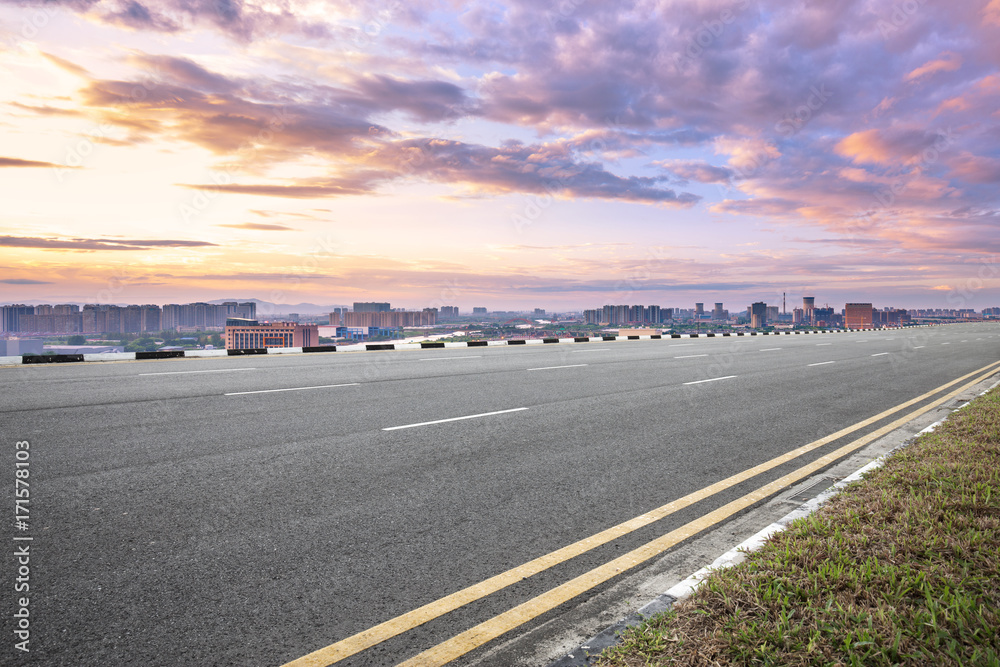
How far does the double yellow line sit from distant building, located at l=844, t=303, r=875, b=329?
122 meters

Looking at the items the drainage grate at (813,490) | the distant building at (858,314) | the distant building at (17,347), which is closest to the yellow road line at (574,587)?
the drainage grate at (813,490)

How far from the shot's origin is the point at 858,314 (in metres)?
120

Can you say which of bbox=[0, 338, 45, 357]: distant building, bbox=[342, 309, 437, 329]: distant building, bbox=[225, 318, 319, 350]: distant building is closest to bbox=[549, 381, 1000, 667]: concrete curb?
bbox=[0, 338, 45, 357]: distant building

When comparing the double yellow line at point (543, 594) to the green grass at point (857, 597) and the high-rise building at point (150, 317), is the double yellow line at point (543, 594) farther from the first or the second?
the high-rise building at point (150, 317)

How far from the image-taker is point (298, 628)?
2639 mm

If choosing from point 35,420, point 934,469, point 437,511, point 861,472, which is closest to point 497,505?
point 437,511

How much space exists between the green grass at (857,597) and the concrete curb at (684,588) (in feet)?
0.23

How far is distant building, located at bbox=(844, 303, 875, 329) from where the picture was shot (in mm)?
111831

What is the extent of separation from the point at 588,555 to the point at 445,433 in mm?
3322

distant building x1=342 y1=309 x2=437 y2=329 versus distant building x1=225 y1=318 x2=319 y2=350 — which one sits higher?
distant building x1=342 y1=309 x2=437 y2=329

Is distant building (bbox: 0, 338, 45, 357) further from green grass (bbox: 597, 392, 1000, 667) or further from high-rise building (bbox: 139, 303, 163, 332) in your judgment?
high-rise building (bbox: 139, 303, 163, 332)

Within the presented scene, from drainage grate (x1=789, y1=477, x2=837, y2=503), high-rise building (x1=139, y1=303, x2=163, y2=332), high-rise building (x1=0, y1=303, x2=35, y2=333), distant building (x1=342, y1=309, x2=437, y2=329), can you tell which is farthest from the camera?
distant building (x1=342, y1=309, x2=437, y2=329)

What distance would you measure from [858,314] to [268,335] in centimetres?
12957

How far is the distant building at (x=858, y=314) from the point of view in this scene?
367ft
